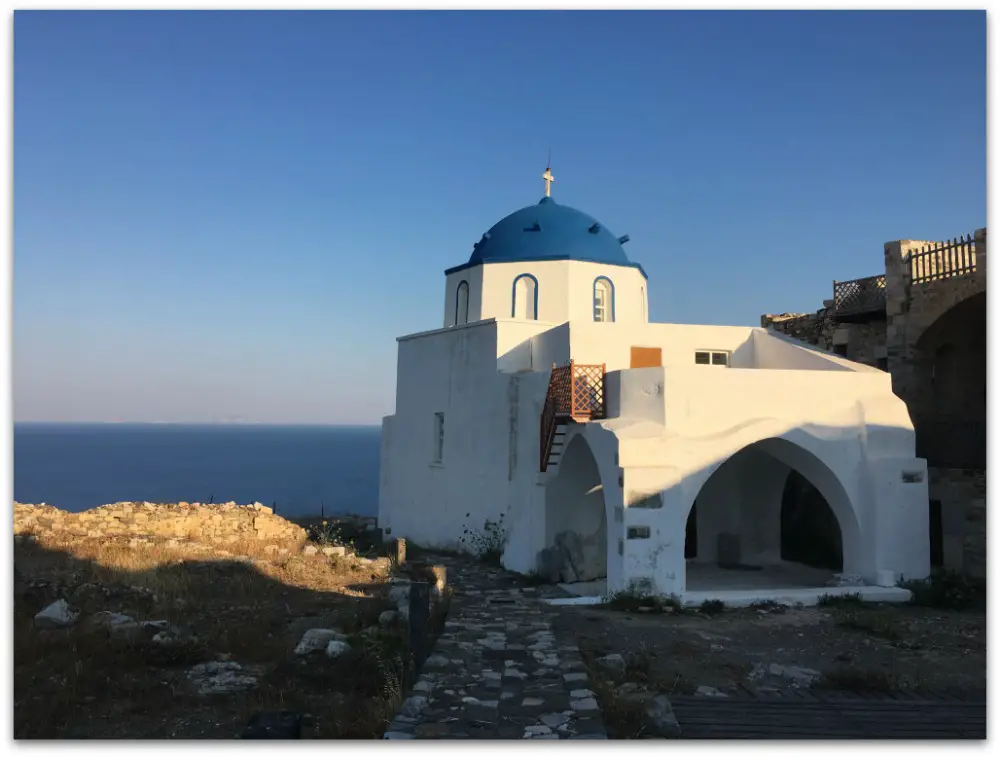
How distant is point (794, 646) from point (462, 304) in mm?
12952

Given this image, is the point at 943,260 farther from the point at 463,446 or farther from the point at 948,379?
the point at 463,446

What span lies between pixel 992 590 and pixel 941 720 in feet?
3.75

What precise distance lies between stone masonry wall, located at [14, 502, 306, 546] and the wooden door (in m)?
8.27

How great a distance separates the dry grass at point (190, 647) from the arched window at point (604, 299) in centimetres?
873

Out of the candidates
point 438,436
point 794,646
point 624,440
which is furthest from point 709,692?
point 438,436

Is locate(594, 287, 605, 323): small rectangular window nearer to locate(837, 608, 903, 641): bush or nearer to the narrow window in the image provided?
the narrow window

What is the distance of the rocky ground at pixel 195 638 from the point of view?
6637 millimetres

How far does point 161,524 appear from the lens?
55.0ft

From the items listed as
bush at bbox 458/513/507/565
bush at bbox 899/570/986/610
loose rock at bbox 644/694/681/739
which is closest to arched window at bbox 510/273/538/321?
bush at bbox 458/513/507/565

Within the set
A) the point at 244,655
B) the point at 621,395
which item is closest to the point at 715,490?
the point at 621,395

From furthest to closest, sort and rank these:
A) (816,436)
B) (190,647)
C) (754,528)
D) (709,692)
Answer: (754,528), (816,436), (190,647), (709,692)

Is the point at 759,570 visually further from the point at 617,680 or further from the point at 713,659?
the point at 617,680

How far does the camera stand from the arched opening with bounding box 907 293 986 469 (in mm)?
13891

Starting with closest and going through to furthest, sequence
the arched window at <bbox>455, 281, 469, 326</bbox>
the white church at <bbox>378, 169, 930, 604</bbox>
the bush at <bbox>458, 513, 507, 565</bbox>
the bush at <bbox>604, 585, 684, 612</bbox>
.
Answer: the bush at <bbox>604, 585, 684, 612</bbox> → the white church at <bbox>378, 169, 930, 604</bbox> → the bush at <bbox>458, 513, 507, 565</bbox> → the arched window at <bbox>455, 281, 469, 326</bbox>
